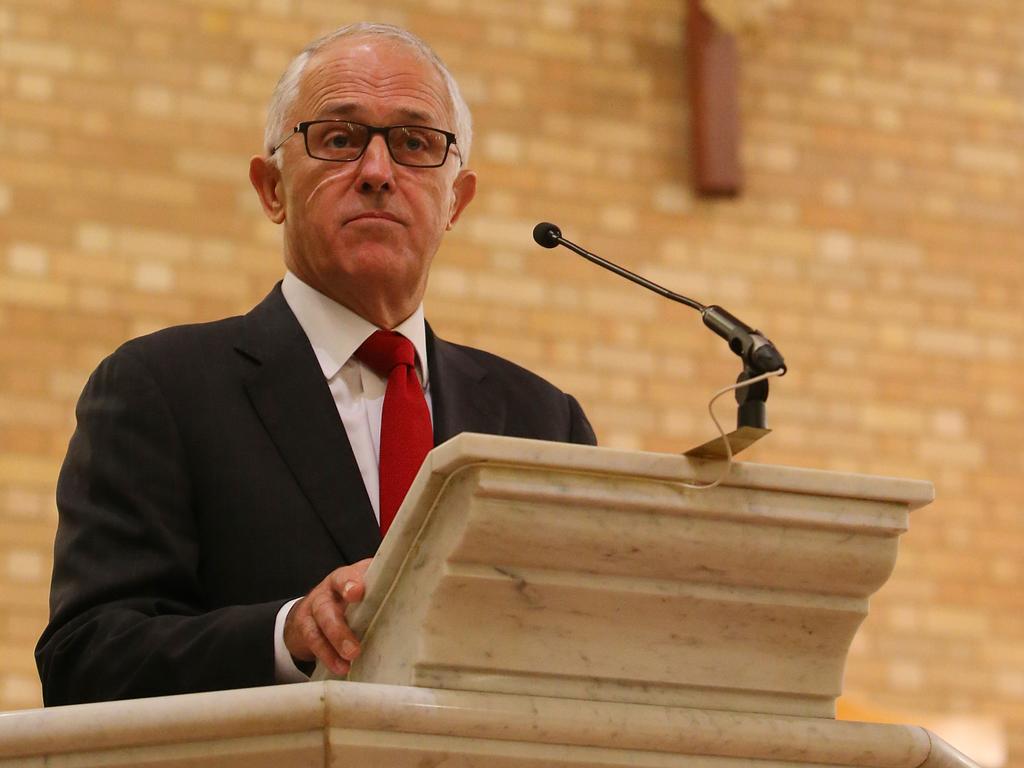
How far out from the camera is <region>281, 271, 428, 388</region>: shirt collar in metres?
2.31

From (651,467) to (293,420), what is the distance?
814 millimetres

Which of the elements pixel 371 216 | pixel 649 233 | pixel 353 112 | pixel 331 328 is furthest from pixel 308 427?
pixel 649 233

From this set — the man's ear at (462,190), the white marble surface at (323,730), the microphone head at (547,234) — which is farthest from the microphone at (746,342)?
the man's ear at (462,190)

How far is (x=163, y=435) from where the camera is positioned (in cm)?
205

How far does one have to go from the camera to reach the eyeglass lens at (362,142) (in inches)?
92.2

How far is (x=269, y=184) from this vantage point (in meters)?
2.51

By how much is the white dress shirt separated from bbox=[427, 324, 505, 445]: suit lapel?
0.02m

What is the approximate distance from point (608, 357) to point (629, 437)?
0.26m

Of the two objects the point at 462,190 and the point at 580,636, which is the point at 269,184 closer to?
the point at 462,190

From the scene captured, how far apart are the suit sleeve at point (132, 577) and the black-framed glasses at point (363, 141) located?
419mm

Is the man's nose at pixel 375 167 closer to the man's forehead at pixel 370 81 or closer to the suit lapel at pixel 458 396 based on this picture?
the man's forehead at pixel 370 81

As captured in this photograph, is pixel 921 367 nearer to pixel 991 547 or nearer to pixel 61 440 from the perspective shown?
pixel 991 547

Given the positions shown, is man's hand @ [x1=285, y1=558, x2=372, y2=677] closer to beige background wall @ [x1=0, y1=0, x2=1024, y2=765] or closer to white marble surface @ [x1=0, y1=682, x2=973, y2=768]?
white marble surface @ [x1=0, y1=682, x2=973, y2=768]

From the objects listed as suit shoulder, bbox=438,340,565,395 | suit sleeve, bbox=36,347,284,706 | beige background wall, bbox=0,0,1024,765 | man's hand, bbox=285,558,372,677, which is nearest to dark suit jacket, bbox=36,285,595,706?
suit sleeve, bbox=36,347,284,706
